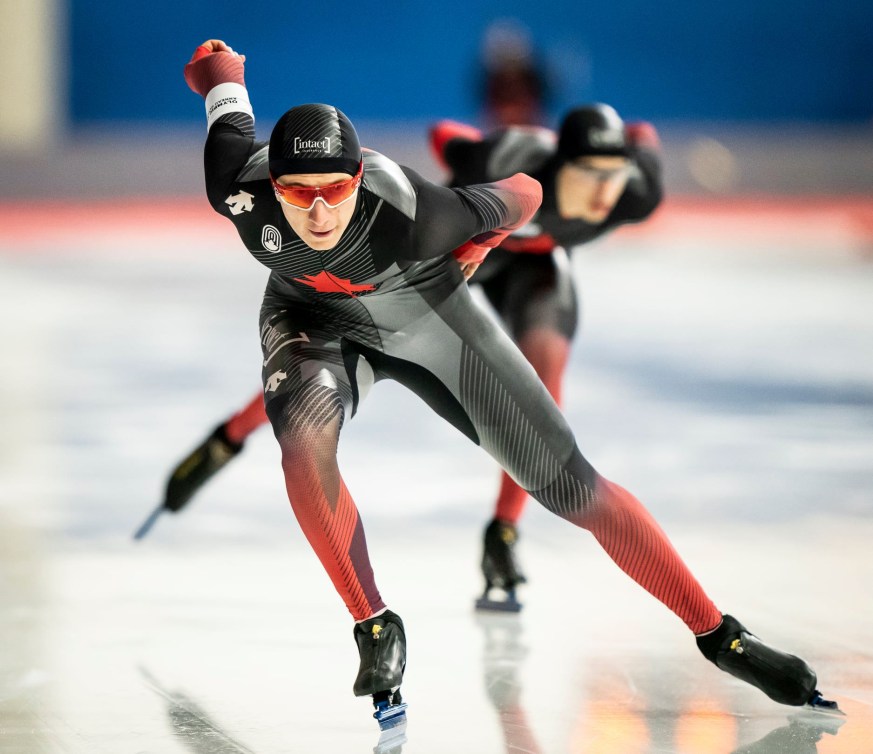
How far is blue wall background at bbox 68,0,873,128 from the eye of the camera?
16000 mm

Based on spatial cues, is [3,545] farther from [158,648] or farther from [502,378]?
[502,378]

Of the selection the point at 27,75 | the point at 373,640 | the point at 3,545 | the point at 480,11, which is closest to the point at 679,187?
the point at 480,11

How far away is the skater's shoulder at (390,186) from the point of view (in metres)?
2.98

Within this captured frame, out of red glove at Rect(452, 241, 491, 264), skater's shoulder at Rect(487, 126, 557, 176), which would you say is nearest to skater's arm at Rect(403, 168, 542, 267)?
red glove at Rect(452, 241, 491, 264)

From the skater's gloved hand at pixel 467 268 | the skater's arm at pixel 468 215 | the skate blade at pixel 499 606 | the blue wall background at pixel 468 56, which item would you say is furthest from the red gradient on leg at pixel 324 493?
the blue wall background at pixel 468 56

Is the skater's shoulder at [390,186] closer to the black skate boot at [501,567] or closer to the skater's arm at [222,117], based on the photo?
the skater's arm at [222,117]

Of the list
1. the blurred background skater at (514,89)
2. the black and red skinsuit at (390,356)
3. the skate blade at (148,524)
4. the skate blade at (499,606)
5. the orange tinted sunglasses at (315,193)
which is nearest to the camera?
the orange tinted sunglasses at (315,193)

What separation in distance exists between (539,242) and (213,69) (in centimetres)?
131

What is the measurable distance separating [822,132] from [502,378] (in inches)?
537

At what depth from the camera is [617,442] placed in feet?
18.5

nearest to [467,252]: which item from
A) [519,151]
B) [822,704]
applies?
[519,151]

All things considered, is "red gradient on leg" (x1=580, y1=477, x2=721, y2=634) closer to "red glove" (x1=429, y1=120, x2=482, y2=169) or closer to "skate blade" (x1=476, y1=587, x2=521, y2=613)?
"skate blade" (x1=476, y1=587, x2=521, y2=613)

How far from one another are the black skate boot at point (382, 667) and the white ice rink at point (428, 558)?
70 millimetres

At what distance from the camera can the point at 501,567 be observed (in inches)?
156
